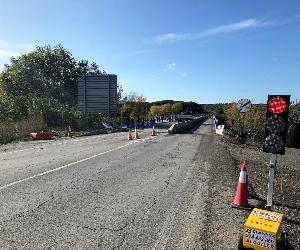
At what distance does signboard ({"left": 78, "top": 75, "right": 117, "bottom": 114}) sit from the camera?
4034cm

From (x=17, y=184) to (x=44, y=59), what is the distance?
5117 centimetres

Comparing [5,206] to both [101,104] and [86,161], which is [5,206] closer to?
[86,161]

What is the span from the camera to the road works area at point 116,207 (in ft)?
17.2

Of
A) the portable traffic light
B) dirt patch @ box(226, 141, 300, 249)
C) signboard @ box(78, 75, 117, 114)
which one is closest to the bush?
signboard @ box(78, 75, 117, 114)

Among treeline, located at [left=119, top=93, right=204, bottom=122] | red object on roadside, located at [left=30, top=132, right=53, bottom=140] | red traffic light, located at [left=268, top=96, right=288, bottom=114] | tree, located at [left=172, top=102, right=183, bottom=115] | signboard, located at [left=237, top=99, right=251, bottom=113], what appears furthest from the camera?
tree, located at [left=172, top=102, right=183, bottom=115]

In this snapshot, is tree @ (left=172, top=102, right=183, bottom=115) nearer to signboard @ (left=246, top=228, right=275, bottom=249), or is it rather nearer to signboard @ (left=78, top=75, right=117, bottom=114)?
signboard @ (left=78, top=75, right=117, bottom=114)

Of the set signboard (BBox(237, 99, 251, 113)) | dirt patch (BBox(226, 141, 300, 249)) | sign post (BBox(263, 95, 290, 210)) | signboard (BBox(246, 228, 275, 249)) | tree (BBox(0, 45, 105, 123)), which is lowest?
dirt patch (BBox(226, 141, 300, 249))

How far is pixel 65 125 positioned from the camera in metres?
37.9

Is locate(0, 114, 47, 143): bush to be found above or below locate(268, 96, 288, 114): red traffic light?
below

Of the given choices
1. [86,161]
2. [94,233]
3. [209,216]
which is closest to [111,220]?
[94,233]

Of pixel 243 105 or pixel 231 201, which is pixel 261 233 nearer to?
pixel 231 201

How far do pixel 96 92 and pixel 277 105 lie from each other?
115ft

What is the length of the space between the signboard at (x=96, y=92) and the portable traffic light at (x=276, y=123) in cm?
3436

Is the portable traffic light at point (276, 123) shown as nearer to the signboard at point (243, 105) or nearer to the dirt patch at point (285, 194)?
the dirt patch at point (285, 194)
